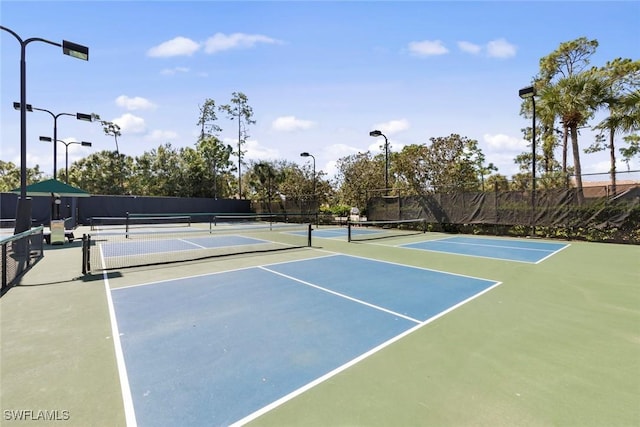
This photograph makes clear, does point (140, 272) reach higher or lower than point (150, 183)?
lower

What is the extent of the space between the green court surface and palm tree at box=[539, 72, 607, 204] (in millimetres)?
12343

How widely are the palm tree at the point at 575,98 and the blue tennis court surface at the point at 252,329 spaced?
13233 millimetres

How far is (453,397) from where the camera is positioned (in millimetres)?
2602

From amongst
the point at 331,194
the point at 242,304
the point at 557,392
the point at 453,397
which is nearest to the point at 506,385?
the point at 557,392

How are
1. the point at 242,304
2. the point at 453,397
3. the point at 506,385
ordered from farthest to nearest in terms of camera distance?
the point at 242,304, the point at 506,385, the point at 453,397

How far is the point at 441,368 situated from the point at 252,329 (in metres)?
2.24

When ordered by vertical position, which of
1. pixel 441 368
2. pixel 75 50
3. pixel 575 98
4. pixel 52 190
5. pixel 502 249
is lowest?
pixel 441 368

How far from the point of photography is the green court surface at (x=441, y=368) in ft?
7.86

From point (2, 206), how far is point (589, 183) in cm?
3399

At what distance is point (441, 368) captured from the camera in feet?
10.1

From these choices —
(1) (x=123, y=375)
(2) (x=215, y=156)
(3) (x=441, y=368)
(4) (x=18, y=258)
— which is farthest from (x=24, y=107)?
(2) (x=215, y=156)

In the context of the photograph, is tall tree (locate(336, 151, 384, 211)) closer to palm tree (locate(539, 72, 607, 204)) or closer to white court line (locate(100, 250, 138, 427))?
palm tree (locate(539, 72, 607, 204))

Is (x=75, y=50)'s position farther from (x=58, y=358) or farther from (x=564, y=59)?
(x=564, y=59)

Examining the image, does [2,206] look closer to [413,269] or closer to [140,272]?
[140,272]
